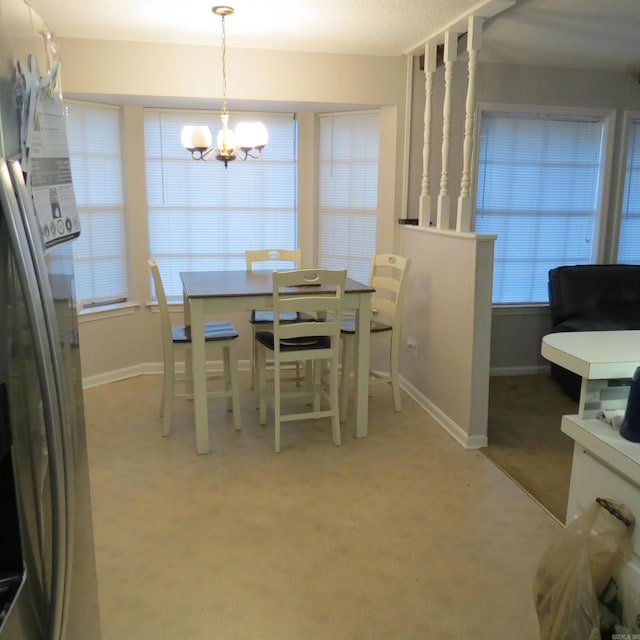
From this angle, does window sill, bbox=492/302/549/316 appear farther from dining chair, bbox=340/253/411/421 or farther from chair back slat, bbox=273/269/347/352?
chair back slat, bbox=273/269/347/352

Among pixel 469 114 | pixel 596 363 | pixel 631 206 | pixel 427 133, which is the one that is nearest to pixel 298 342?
pixel 469 114

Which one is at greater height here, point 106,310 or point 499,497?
point 106,310

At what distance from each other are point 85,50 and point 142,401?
2.35 meters

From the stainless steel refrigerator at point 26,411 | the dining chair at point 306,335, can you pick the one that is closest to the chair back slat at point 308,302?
the dining chair at point 306,335

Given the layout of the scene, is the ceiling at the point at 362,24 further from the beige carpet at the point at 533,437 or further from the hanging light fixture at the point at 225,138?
the beige carpet at the point at 533,437

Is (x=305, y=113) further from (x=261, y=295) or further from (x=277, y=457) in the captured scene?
(x=277, y=457)

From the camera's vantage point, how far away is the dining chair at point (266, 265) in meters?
4.05

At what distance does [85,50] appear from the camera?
402 cm

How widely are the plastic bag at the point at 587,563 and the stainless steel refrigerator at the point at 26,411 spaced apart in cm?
109

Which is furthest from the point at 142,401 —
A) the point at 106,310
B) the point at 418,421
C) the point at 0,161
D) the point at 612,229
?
the point at 612,229

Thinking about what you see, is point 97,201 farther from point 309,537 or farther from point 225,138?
point 309,537

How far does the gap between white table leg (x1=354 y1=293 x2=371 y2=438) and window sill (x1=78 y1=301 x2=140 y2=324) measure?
6.58 ft

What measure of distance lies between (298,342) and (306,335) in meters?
0.18

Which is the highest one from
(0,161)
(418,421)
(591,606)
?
(0,161)
